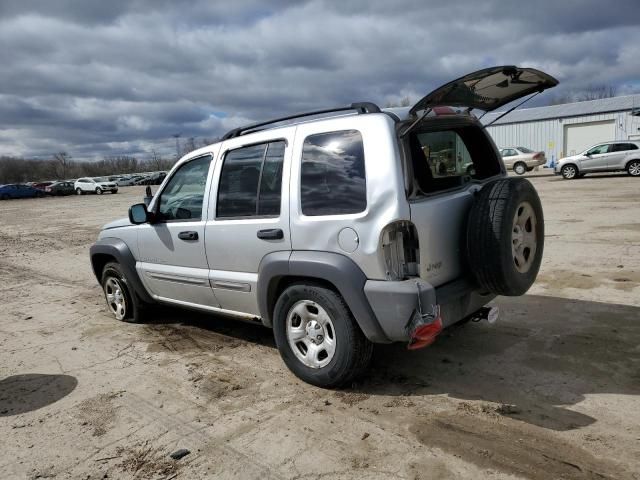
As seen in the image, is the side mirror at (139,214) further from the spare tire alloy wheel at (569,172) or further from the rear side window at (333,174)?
the spare tire alloy wheel at (569,172)

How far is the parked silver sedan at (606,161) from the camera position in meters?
21.7

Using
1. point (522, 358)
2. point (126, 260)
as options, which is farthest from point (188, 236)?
point (522, 358)

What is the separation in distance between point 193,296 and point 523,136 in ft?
142

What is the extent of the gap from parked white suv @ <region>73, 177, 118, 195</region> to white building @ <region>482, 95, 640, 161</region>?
32.8m

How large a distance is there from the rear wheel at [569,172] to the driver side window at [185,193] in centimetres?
2301

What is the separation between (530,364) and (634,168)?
2166 cm

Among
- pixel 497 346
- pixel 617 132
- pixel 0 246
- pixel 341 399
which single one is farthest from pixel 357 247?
pixel 617 132

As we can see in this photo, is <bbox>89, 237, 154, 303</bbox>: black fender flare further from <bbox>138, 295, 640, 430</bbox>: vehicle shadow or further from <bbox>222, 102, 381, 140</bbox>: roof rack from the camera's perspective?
<bbox>222, 102, 381, 140</bbox>: roof rack

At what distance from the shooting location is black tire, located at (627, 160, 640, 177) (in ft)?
70.9

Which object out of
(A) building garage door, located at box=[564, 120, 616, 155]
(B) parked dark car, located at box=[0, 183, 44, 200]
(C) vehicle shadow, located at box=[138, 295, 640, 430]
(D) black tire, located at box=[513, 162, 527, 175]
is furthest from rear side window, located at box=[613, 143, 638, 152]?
(B) parked dark car, located at box=[0, 183, 44, 200]

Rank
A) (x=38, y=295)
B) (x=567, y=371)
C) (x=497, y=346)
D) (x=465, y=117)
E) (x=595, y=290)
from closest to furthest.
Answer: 1. (x=567, y=371)
2. (x=465, y=117)
3. (x=497, y=346)
4. (x=595, y=290)
5. (x=38, y=295)

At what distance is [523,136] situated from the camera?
1687 inches

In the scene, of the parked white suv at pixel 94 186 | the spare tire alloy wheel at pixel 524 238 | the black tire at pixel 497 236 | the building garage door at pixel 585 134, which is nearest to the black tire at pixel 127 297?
the black tire at pixel 497 236

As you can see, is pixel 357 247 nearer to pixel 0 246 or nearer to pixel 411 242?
pixel 411 242
